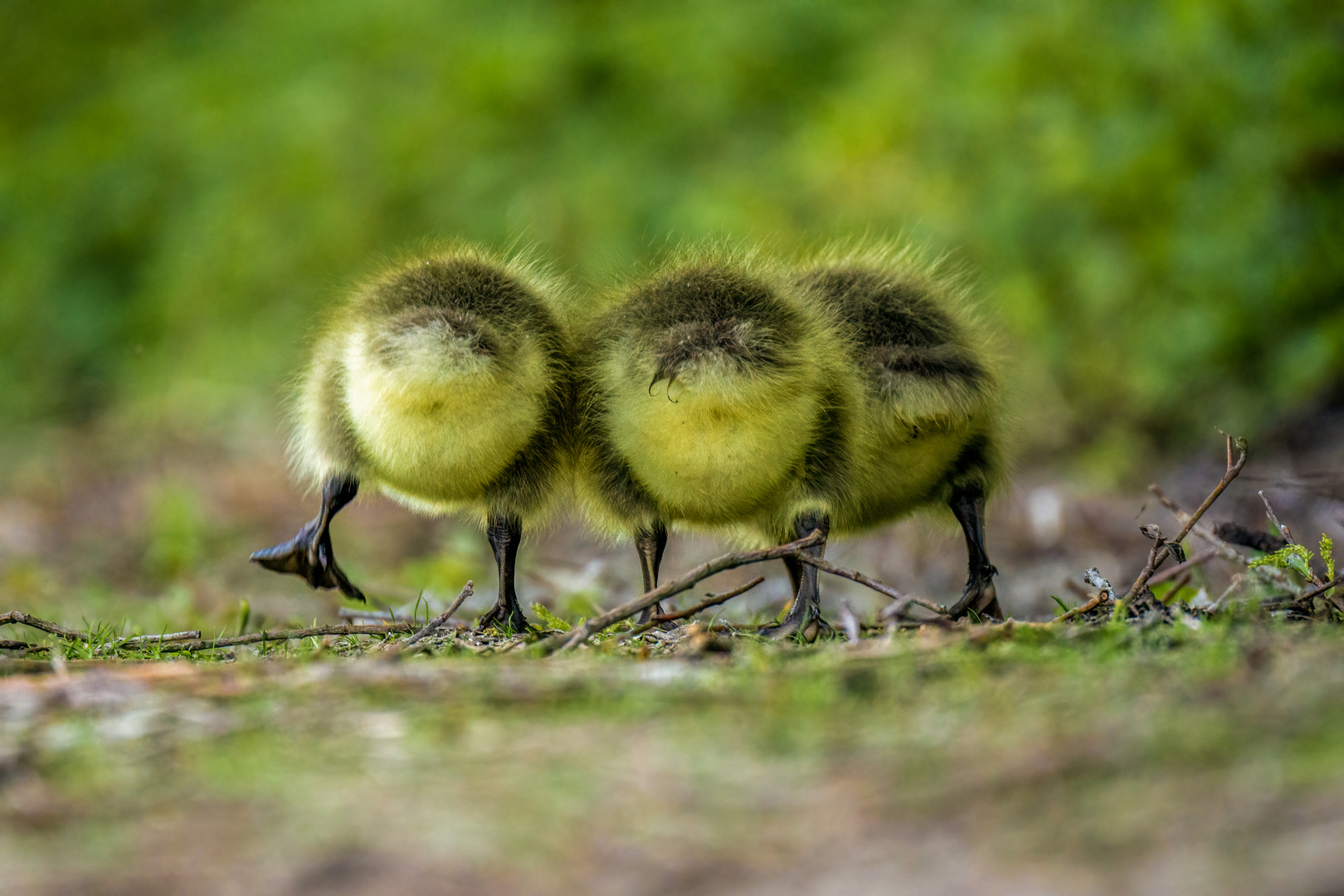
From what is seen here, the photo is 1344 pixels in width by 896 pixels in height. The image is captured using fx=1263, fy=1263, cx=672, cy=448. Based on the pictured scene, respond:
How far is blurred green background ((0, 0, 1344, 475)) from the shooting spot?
5160 mm

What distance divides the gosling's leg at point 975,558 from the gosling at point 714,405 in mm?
506

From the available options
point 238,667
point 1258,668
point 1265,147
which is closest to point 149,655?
point 238,667

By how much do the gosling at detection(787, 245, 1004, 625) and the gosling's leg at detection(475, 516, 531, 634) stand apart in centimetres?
70

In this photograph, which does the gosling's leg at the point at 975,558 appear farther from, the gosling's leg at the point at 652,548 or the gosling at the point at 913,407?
the gosling's leg at the point at 652,548

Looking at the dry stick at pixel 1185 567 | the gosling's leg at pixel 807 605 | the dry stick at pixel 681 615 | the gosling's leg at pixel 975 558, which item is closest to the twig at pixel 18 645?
the dry stick at pixel 681 615

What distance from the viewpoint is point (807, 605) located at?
2.88 m

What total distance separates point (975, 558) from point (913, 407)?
0.53 meters

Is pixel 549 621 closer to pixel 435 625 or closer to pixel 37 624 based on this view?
pixel 435 625

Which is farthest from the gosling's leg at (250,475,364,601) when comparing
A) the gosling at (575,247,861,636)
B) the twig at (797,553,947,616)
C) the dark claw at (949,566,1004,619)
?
the dark claw at (949,566,1004,619)

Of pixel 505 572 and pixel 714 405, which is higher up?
pixel 714 405

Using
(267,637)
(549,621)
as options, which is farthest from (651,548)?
(267,637)

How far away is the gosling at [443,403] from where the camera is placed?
2820 millimetres

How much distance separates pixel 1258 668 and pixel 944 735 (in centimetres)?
51

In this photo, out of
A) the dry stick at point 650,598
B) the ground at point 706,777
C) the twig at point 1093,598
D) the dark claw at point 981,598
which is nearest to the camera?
the ground at point 706,777
